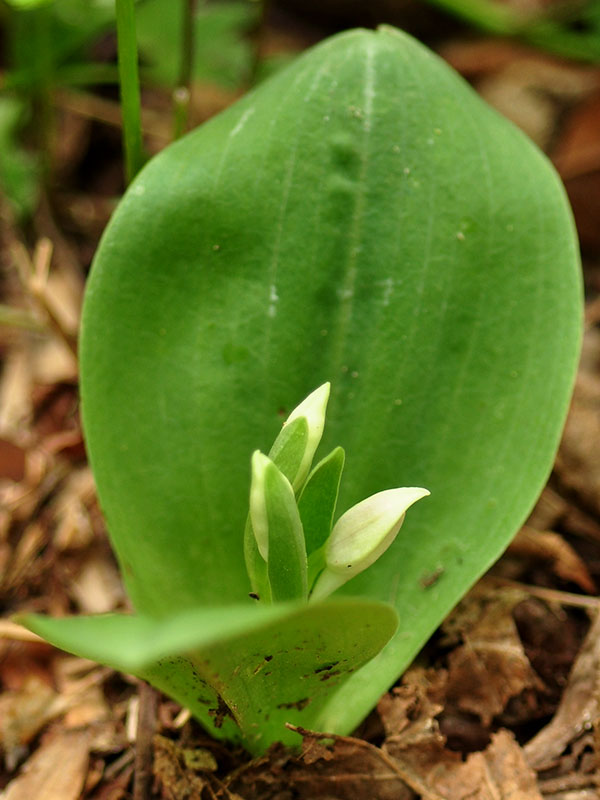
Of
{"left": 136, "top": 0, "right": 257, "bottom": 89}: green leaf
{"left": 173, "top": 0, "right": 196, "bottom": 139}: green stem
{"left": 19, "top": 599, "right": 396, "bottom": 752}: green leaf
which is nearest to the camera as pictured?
{"left": 19, "top": 599, "right": 396, "bottom": 752}: green leaf

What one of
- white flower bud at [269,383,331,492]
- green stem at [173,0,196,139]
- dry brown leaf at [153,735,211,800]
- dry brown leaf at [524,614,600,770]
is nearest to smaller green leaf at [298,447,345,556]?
white flower bud at [269,383,331,492]

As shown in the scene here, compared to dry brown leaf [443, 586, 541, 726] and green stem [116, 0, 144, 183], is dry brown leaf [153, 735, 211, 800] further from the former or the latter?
green stem [116, 0, 144, 183]

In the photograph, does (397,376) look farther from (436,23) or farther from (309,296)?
(436,23)

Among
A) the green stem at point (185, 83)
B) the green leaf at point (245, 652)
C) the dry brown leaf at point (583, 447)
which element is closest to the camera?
the green leaf at point (245, 652)

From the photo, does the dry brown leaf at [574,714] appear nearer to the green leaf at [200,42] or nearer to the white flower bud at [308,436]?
the white flower bud at [308,436]

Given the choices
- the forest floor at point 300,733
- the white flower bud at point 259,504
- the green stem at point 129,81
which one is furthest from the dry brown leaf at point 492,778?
the green stem at point 129,81

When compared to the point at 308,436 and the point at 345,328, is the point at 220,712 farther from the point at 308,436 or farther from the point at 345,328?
the point at 345,328
